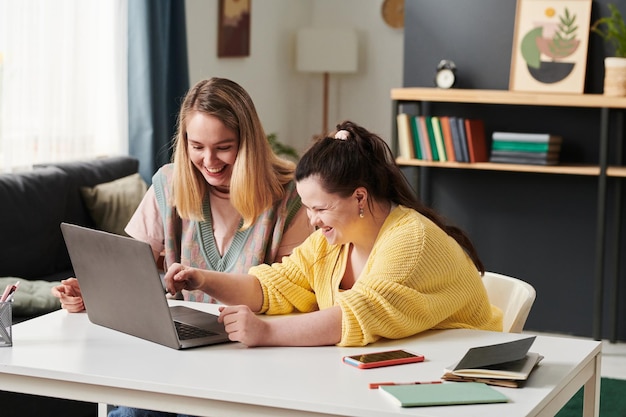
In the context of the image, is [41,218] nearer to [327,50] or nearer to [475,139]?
[475,139]

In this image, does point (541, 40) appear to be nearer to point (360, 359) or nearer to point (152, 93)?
point (152, 93)

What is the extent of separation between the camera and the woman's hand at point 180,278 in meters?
2.24

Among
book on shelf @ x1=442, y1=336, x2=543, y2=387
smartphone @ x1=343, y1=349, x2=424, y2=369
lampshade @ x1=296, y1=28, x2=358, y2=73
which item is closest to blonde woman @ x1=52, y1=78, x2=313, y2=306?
smartphone @ x1=343, y1=349, x2=424, y2=369

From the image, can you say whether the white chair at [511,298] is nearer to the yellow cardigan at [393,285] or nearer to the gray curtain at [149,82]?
the yellow cardigan at [393,285]

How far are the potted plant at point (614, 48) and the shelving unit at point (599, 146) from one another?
0.06 meters

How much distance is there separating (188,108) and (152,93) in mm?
2560

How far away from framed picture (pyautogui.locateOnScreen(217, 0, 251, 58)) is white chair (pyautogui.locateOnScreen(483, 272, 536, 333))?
385 centimetres

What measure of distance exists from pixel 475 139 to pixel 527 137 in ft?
0.79

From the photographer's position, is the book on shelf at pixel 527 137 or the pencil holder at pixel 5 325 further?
the book on shelf at pixel 527 137

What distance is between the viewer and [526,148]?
4.63m

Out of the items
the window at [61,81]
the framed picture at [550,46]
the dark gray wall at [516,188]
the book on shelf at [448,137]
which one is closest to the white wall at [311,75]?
the window at [61,81]

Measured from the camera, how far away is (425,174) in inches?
199

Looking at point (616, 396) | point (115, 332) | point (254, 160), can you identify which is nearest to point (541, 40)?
point (616, 396)

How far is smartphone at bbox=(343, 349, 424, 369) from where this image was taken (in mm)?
1865
